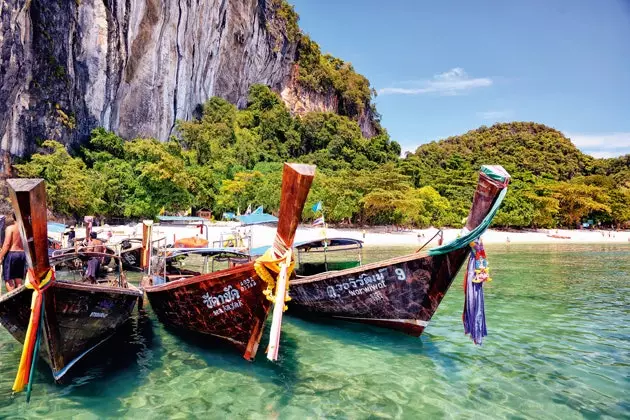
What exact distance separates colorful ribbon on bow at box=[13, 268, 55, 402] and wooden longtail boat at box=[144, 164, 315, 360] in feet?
7.28

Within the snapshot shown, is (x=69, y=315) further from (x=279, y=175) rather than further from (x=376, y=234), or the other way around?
(x=279, y=175)

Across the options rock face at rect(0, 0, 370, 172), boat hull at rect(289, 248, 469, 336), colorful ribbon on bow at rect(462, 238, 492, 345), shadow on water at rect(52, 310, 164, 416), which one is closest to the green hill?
rock face at rect(0, 0, 370, 172)

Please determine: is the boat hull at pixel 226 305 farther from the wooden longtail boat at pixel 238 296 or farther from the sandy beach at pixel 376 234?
the sandy beach at pixel 376 234

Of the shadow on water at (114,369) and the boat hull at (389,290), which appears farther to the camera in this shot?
the boat hull at (389,290)

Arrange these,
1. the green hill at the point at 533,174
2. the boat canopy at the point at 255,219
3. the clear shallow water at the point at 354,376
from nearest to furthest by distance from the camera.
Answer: the clear shallow water at the point at 354,376
the boat canopy at the point at 255,219
the green hill at the point at 533,174

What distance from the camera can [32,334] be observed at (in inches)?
199

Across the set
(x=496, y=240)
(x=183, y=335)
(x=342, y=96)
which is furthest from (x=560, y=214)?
(x=183, y=335)

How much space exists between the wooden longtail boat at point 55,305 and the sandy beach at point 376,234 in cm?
2079

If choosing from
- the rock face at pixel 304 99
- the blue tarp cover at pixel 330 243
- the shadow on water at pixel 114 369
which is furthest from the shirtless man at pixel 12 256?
the rock face at pixel 304 99

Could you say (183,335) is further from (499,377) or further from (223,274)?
(499,377)

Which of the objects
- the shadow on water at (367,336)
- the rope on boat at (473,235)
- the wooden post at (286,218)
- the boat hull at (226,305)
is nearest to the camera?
the wooden post at (286,218)

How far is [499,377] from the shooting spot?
21.4 feet

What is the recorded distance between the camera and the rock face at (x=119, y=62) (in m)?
31.3

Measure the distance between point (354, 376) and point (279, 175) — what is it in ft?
128
